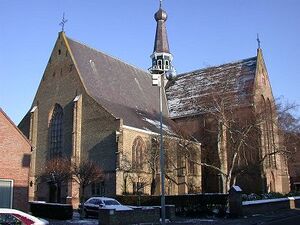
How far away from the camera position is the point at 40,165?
38.4 m

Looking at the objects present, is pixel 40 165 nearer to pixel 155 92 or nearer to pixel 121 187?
pixel 121 187

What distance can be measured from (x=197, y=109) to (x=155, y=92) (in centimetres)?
620

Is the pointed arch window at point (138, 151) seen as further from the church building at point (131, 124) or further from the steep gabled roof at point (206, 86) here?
the steep gabled roof at point (206, 86)

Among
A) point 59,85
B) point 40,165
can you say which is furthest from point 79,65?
point 40,165

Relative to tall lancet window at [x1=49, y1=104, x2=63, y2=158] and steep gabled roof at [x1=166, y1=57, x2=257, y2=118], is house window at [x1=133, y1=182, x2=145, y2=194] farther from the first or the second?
steep gabled roof at [x1=166, y1=57, x2=257, y2=118]

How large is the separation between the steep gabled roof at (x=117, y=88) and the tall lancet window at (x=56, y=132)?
Answer: 4488 millimetres

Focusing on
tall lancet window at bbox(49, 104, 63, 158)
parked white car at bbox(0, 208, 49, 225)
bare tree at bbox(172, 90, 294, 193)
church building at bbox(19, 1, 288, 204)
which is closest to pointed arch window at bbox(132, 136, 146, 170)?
church building at bbox(19, 1, 288, 204)

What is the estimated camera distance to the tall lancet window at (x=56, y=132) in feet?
124

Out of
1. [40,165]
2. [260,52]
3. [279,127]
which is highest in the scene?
[260,52]

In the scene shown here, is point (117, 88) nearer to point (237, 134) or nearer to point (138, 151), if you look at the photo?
point (138, 151)

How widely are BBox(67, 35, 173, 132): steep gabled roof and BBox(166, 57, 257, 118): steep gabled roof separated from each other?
101 inches

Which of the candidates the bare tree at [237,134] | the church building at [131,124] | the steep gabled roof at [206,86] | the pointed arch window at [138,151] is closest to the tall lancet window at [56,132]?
the church building at [131,124]

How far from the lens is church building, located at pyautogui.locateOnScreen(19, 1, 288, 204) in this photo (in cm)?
3400

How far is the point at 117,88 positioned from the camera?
133 ft
